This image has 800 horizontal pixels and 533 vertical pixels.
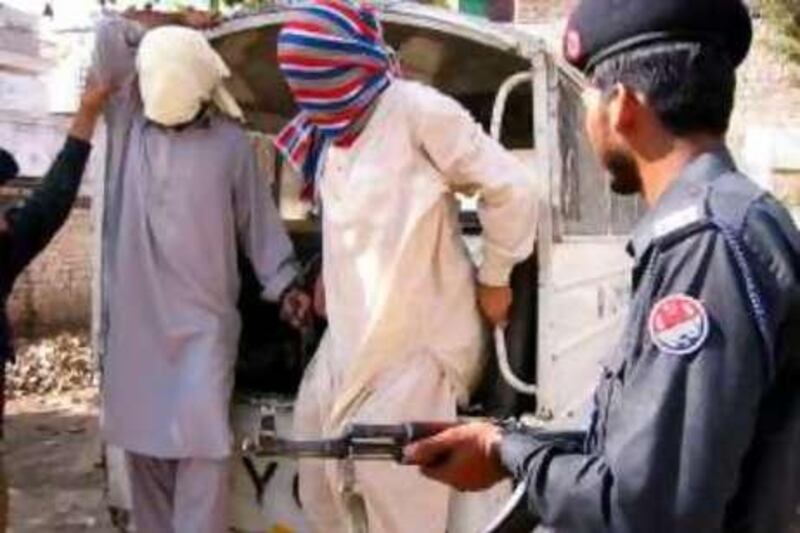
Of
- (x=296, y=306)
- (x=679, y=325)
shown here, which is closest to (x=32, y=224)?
(x=296, y=306)

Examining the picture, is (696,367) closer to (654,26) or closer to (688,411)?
(688,411)

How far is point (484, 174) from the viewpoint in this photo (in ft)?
10.8

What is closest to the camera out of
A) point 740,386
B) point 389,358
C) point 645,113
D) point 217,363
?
point 740,386

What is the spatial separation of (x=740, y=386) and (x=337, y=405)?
2024 millimetres

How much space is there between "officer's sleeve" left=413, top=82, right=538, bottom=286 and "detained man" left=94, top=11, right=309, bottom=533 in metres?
0.66

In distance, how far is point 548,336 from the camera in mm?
3432

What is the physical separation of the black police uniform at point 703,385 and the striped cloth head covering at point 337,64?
71.7 inches

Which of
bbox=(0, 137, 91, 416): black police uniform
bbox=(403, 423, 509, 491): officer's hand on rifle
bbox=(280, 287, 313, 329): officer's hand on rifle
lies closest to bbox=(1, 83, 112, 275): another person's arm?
bbox=(0, 137, 91, 416): black police uniform

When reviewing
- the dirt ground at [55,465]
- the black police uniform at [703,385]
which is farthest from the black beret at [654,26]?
the dirt ground at [55,465]

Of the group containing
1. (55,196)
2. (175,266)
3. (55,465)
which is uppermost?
(55,196)

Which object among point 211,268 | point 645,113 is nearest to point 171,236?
point 211,268

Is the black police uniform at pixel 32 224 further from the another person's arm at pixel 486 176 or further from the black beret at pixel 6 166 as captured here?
the another person's arm at pixel 486 176

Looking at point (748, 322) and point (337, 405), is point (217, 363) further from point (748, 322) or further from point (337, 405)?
point (748, 322)

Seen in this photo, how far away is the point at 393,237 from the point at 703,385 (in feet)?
6.31
